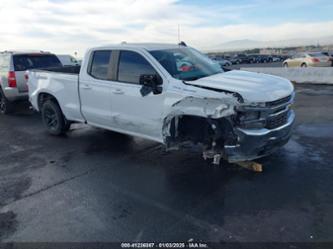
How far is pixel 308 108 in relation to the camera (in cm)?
983

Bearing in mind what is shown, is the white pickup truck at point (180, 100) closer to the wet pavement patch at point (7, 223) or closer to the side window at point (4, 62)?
the wet pavement patch at point (7, 223)

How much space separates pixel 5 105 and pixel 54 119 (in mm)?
3671

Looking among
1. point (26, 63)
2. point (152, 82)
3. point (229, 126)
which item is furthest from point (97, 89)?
point (26, 63)

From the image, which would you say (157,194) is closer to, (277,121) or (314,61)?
(277,121)

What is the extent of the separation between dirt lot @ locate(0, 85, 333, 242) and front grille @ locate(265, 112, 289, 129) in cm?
75

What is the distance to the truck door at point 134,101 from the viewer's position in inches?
200

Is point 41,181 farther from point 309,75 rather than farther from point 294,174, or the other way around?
point 309,75

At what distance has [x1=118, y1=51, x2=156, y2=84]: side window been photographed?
17.2 feet

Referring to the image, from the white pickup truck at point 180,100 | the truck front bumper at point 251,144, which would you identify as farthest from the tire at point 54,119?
the truck front bumper at point 251,144

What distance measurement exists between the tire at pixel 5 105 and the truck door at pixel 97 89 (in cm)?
Answer: 497

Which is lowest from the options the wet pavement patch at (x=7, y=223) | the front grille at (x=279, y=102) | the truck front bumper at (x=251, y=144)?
the wet pavement patch at (x=7, y=223)

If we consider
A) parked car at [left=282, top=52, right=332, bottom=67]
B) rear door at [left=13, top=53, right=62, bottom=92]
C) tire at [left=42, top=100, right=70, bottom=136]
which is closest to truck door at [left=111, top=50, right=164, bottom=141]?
tire at [left=42, top=100, right=70, bottom=136]

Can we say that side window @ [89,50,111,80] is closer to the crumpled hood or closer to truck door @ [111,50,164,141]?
truck door @ [111,50,164,141]

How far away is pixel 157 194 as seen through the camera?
4.23 m
